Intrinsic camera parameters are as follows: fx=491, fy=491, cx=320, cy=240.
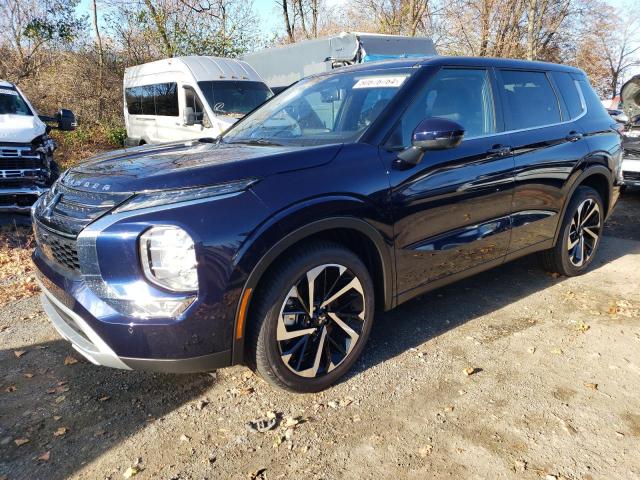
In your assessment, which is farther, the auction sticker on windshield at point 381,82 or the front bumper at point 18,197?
the front bumper at point 18,197

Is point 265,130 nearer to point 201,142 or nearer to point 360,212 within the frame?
point 201,142

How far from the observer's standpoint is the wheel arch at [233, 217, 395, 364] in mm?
2420

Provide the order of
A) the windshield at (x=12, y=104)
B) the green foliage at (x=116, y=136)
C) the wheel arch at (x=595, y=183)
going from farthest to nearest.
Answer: the green foliage at (x=116, y=136), the windshield at (x=12, y=104), the wheel arch at (x=595, y=183)

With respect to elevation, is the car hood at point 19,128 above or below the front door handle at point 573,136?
below

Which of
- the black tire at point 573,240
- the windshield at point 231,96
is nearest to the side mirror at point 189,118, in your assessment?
the windshield at point 231,96

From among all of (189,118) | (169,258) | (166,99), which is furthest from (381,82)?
(166,99)

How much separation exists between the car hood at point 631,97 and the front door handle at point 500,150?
6797 mm

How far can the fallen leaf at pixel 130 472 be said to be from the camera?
7.50 ft

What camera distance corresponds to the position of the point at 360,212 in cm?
277

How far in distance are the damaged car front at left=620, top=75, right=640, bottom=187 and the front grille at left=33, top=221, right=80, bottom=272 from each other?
27.9ft

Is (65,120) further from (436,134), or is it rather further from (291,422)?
(291,422)

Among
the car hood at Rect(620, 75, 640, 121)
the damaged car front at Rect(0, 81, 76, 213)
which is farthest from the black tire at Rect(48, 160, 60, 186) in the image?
the car hood at Rect(620, 75, 640, 121)

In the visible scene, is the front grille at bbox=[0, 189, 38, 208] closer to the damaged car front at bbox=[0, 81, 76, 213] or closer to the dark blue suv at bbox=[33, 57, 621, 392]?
the damaged car front at bbox=[0, 81, 76, 213]

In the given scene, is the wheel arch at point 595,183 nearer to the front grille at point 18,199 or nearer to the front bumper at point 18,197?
the front bumper at point 18,197
